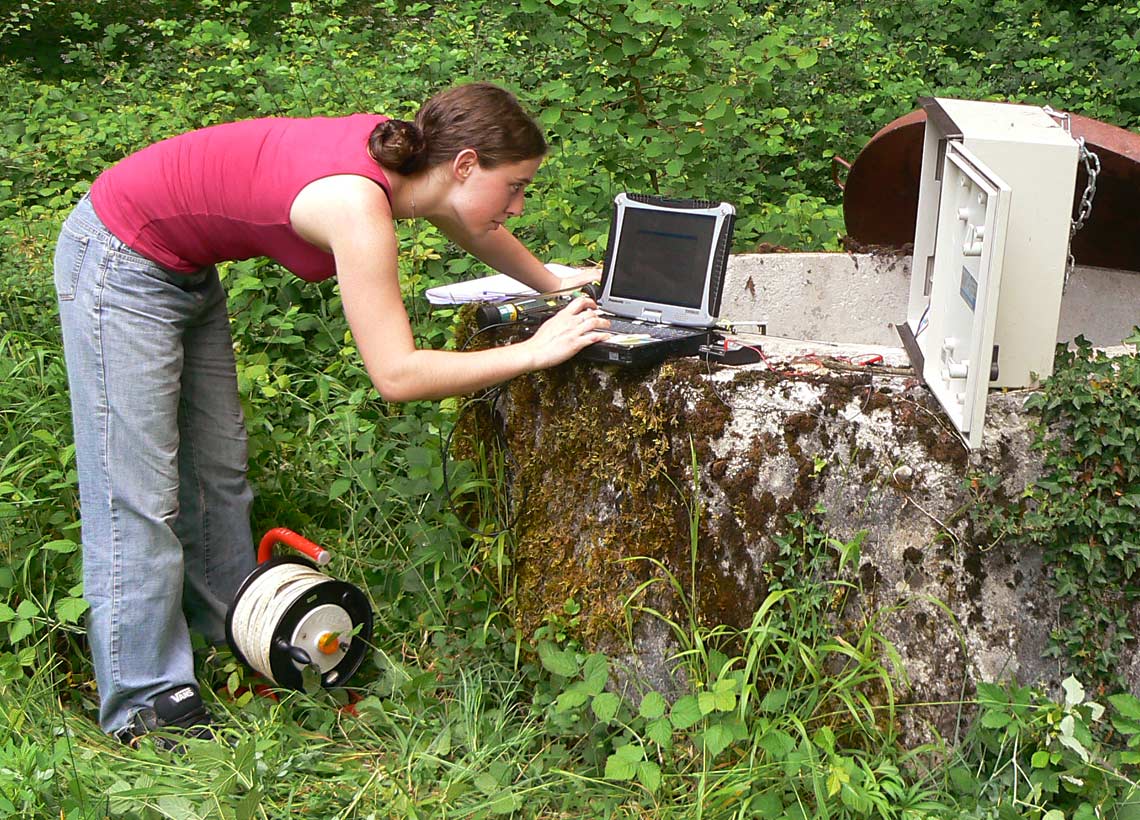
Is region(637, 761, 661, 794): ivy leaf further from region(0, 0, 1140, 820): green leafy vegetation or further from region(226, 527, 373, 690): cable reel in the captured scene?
region(226, 527, 373, 690): cable reel

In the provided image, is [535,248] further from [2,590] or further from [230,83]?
[230,83]

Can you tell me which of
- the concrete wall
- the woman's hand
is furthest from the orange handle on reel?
the concrete wall

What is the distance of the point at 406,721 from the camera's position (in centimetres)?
306

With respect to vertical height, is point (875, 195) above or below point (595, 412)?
above

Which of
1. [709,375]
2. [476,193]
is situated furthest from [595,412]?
[476,193]

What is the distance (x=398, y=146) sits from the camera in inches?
106

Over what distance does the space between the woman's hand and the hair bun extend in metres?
0.53

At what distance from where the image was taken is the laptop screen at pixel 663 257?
2912mm

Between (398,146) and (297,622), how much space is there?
1326 millimetres

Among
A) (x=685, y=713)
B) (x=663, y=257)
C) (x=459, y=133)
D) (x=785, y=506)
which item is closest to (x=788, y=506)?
(x=785, y=506)

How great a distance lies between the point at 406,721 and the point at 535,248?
269cm

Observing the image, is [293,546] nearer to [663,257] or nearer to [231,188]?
[231,188]

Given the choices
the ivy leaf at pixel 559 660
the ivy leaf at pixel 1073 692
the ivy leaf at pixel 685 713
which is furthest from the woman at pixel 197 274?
the ivy leaf at pixel 1073 692

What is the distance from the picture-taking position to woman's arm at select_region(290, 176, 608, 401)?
2625 millimetres
